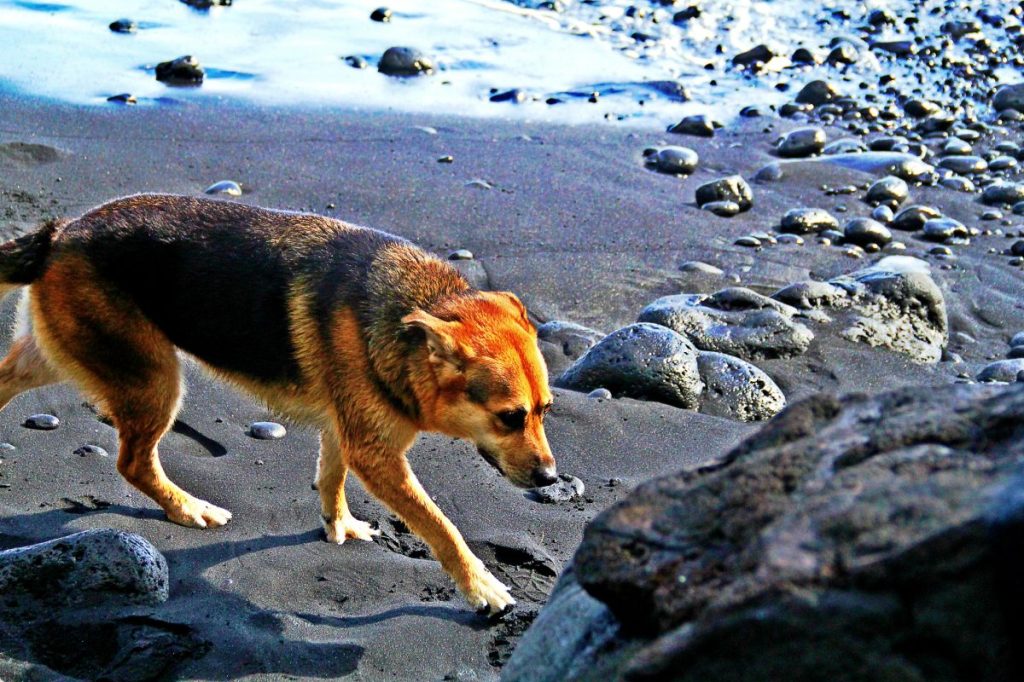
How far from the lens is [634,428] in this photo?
22.2 ft

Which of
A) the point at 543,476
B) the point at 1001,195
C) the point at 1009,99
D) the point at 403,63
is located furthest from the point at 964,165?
the point at 543,476

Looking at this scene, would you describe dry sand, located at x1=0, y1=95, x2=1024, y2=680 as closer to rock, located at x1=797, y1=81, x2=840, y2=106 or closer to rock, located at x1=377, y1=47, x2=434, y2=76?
rock, located at x1=797, y1=81, x2=840, y2=106

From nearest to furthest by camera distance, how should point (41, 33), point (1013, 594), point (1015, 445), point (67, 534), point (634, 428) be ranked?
point (1013, 594) → point (1015, 445) → point (67, 534) → point (634, 428) → point (41, 33)

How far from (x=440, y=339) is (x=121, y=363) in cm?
164

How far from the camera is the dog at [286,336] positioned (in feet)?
17.5

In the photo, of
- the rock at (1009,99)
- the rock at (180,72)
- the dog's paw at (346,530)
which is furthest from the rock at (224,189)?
the rock at (1009,99)

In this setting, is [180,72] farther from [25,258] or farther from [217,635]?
[217,635]

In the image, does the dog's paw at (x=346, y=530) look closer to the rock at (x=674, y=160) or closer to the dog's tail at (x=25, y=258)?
the dog's tail at (x=25, y=258)

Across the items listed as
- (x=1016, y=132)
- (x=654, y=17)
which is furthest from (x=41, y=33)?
(x=1016, y=132)

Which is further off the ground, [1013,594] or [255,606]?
[1013,594]

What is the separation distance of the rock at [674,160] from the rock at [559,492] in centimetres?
569

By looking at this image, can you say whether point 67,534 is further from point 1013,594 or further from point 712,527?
point 1013,594

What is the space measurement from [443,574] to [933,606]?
10.6 ft

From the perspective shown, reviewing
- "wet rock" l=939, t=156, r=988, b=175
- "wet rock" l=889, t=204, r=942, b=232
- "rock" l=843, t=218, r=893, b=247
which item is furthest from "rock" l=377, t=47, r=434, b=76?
"wet rock" l=939, t=156, r=988, b=175
